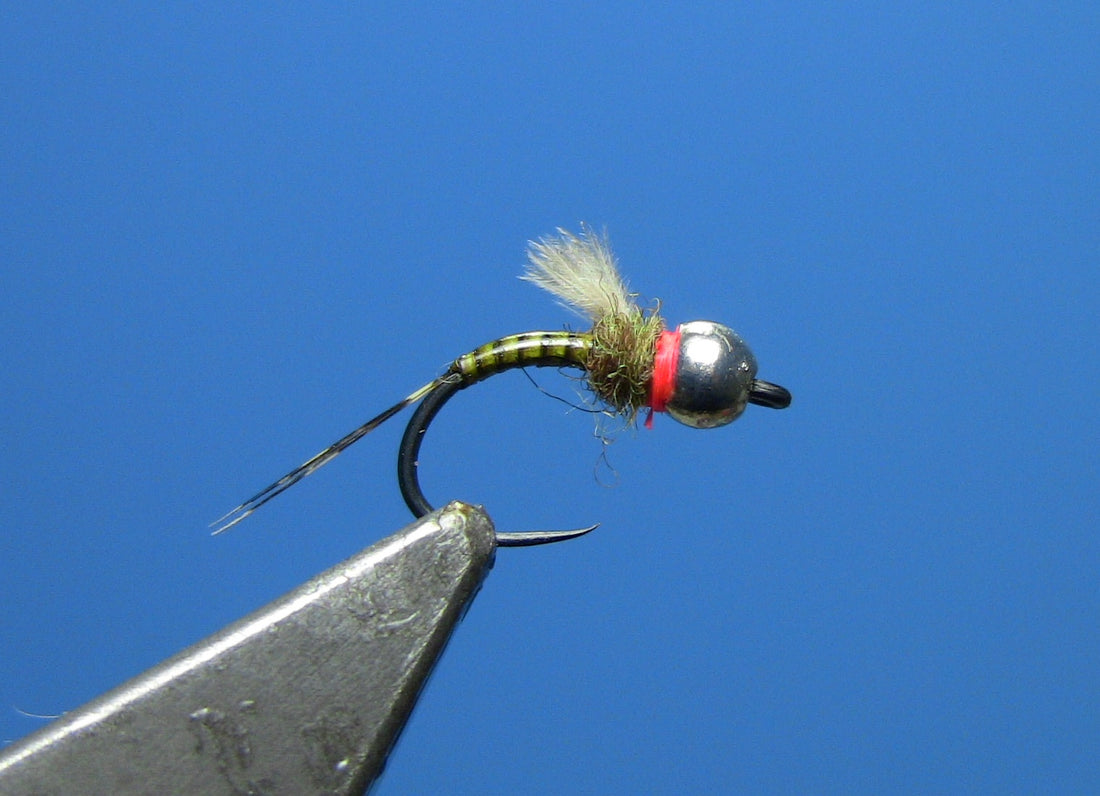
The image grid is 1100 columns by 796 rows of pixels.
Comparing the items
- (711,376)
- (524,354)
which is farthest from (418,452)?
(711,376)

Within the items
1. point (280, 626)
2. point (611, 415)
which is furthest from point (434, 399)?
point (280, 626)

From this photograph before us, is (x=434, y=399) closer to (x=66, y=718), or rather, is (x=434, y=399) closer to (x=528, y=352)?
(x=528, y=352)

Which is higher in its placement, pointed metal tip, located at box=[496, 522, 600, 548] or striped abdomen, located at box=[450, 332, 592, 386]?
striped abdomen, located at box=[450, 332, 592, 386]

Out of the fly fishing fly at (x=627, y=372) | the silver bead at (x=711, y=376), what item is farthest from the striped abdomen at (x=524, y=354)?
the silver bead at (x=711, y=376)

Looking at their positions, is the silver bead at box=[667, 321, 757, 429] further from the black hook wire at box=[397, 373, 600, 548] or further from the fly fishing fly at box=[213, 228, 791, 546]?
the black hook wire at box=[397, 373, 600, 548]

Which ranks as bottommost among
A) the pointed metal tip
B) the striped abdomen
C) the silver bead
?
the pointed metal tip

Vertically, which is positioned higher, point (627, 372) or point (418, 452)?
point (627, 372)

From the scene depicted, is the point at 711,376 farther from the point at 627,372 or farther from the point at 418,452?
the point at 418,452

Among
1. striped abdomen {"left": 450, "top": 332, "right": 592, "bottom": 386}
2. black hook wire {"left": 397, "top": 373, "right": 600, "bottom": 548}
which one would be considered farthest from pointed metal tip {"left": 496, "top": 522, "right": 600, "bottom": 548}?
striped abdomen {"left": 450, "top": 332, "right": 592, "bottom": 386}
